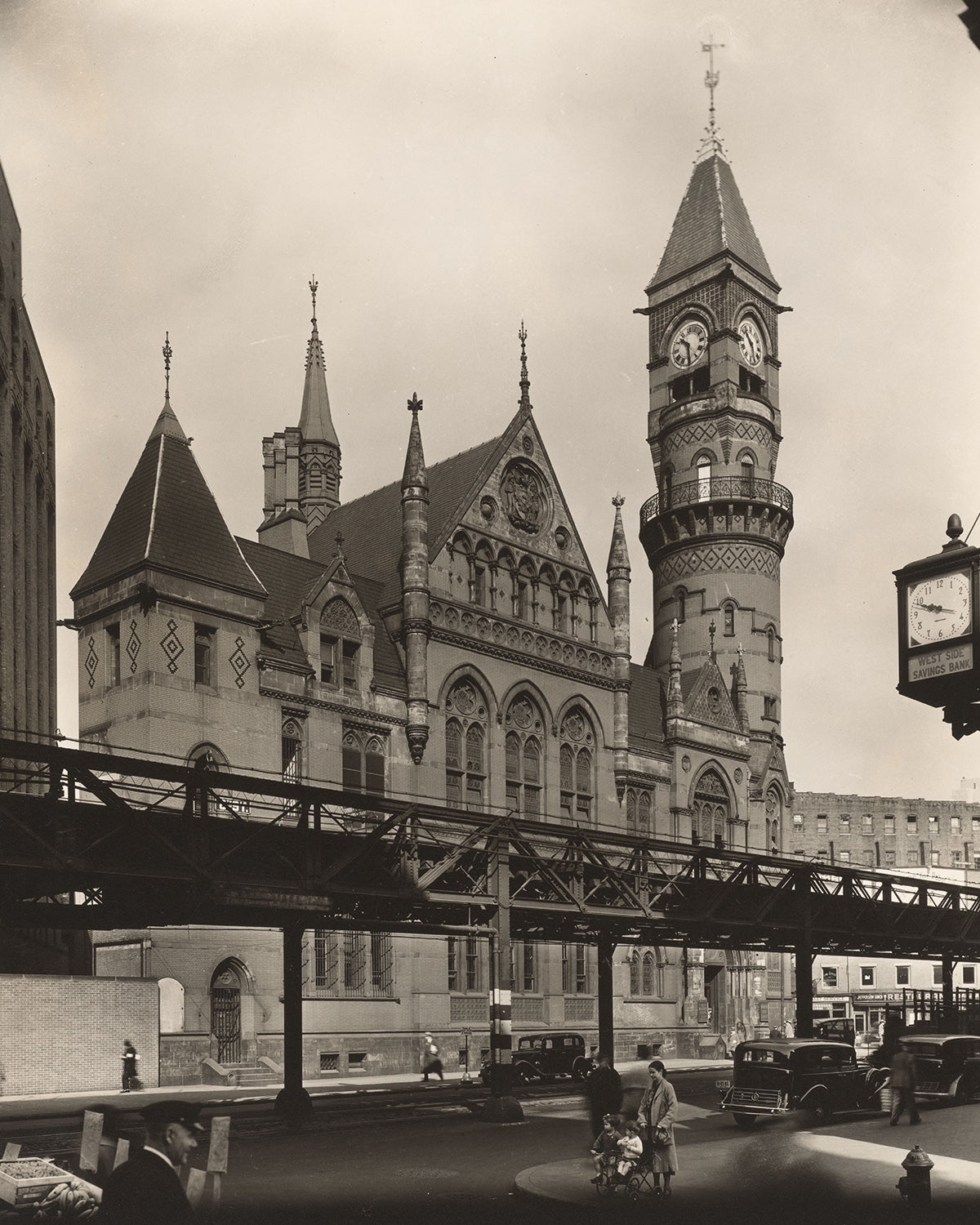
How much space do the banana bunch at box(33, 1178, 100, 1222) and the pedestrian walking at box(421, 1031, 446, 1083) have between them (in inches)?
1174

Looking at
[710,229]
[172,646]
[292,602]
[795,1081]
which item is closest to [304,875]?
[795,1081]

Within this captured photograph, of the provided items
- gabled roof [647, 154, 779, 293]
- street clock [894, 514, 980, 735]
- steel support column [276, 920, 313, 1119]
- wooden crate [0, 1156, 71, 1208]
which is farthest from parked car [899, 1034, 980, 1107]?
gabled roof [647, 154, 779, 293]

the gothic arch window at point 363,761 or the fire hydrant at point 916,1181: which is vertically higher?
the gothic arch window at point 363,761

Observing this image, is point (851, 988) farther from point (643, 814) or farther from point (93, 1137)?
point (93, 1137)

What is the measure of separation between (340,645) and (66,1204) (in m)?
34.9

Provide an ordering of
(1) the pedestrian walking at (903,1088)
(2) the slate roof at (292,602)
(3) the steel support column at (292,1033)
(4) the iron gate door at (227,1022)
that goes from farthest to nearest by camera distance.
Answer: (2) the slate roof at (292,602)
(4) the iron gate door at (227,1022)
(3) the steel support column at (292,1033)
(1) the pedestrian walking at (903,1088)

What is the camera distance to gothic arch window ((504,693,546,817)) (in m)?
52.7

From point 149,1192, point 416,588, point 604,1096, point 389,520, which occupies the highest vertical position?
point 389,520

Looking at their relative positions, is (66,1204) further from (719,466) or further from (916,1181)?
(719,466)

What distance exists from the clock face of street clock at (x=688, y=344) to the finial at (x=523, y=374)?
15.5m

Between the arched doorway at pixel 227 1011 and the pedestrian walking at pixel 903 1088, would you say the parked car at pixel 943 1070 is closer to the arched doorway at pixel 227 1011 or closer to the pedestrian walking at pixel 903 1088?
the pedestrian walking at pixel 903 1088

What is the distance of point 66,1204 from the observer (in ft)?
40.7

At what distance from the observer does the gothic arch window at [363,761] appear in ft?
153

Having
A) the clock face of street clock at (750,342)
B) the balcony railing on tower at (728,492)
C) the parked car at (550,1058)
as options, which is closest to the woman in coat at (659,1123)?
the parked car at (550,1058)
